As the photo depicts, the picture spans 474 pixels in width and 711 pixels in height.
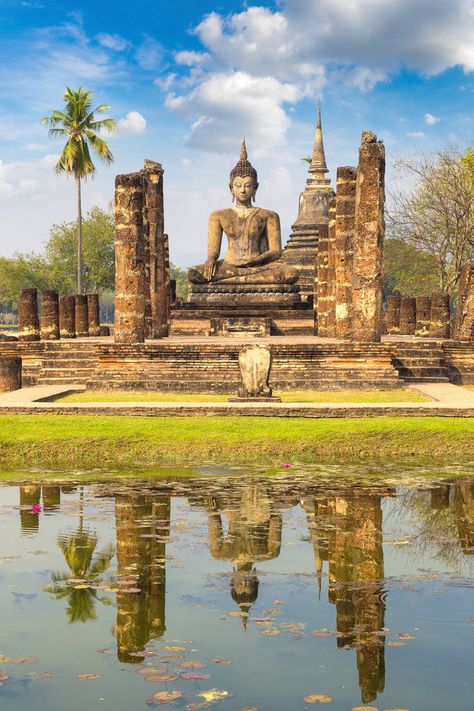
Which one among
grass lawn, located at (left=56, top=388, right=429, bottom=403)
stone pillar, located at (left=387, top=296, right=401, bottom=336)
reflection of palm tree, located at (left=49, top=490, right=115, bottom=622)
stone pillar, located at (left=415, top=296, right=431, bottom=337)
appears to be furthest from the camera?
stone pillar, located at (left=387, top=296, right=401, bottom=336)

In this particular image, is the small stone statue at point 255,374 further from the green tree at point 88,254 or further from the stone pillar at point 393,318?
the green tree at point 88,254

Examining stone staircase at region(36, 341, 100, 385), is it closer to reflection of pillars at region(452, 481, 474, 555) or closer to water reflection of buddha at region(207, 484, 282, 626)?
water reflection of buddha at region(207, 484, 282, 626)

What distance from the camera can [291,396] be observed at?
18.4 metres

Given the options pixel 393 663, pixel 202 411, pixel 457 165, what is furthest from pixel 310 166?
pixel 393 663

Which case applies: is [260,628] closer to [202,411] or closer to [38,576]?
[38,576]

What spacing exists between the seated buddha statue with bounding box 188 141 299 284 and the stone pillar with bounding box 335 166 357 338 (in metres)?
5.94

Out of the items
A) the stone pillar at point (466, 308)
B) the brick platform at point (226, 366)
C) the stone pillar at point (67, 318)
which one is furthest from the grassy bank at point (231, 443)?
the stone pillar at point (67, 318)

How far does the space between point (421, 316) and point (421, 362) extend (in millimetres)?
7590

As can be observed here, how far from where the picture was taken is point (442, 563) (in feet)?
26.6

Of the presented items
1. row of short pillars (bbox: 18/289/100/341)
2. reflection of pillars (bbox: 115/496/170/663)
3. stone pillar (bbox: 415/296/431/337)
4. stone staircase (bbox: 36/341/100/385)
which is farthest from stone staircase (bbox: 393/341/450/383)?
reflection of pillars (bbox: 115/496/170/663)

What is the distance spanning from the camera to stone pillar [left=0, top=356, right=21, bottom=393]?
20.4m

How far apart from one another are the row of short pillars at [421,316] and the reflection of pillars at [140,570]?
57.7 feet

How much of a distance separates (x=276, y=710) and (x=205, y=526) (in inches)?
164

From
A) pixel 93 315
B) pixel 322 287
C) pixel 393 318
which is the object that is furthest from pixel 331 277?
pixel 93 315
